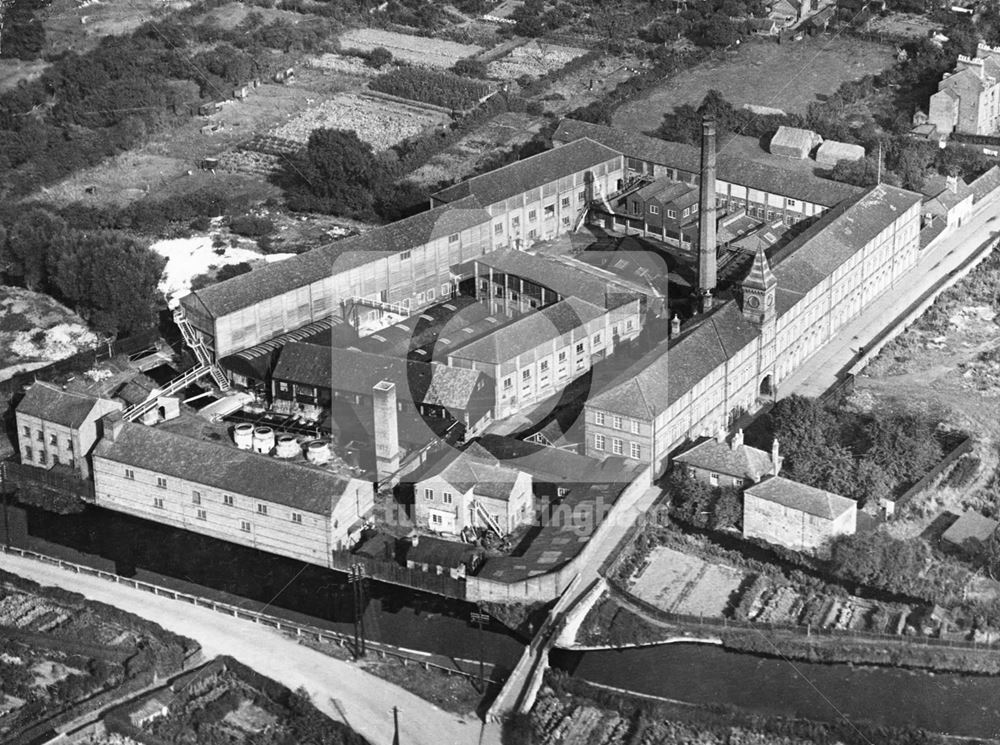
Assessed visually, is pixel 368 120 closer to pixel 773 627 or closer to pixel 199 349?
pixel 199 349

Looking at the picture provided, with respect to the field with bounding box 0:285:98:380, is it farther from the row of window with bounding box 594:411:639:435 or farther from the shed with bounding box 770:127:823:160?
the shed with bounding box 770:127:823:160

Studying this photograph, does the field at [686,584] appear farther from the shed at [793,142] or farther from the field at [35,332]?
the shed at [793,142]

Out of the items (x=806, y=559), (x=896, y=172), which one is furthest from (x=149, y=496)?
(x=896, y=172)

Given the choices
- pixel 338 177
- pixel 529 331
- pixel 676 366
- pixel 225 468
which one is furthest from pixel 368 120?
pixel 225 468

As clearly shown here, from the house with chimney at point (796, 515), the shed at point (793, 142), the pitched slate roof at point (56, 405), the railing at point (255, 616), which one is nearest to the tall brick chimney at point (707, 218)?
the house with chimney at point (796, 515)

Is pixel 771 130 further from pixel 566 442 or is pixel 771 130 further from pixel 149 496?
pixel 149 496

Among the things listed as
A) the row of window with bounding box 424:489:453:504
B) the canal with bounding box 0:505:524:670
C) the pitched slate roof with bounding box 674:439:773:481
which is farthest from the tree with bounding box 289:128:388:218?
the pitched slate roof with bounding box 674:439:773:481
